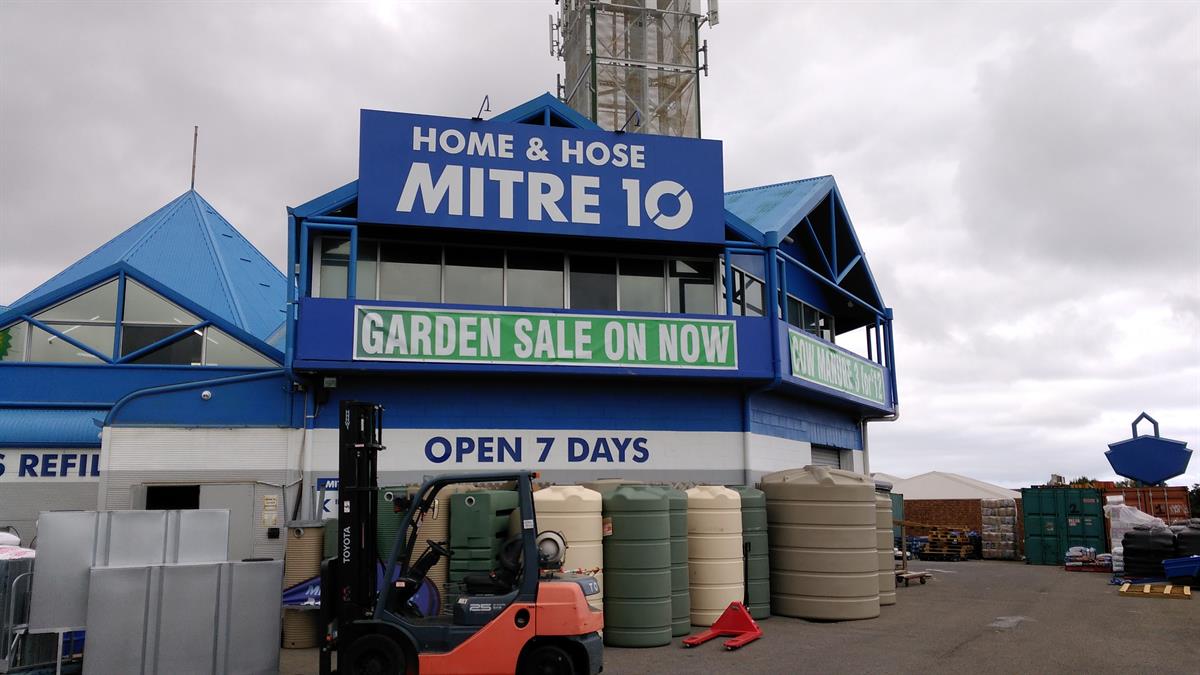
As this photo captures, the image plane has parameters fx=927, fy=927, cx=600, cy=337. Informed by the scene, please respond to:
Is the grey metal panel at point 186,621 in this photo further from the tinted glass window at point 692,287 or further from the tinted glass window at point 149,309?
the tinted glass window at point 692,287

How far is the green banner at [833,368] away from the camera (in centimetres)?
1867

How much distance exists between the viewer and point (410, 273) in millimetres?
17750

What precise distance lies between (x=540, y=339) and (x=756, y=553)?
5298 mm

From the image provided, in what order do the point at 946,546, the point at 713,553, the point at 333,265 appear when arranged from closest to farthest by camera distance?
1. the point at 713,553
2. the point at 333,265
3. the point at 946,546

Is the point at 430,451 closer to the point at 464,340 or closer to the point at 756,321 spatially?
the point at 464,340

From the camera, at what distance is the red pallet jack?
12.3 meters

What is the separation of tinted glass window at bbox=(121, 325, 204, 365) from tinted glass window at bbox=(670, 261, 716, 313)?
948 cm

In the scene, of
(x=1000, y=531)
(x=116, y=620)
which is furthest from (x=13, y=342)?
(x=1000, y=531)

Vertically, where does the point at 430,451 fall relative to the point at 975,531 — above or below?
above

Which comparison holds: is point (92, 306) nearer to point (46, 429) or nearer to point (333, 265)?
point (46, 429)

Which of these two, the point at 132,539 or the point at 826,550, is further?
the point at 826,550

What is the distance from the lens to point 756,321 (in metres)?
17.8

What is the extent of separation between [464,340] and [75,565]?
7522mm

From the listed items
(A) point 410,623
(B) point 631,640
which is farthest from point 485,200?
(A) point 410,623
